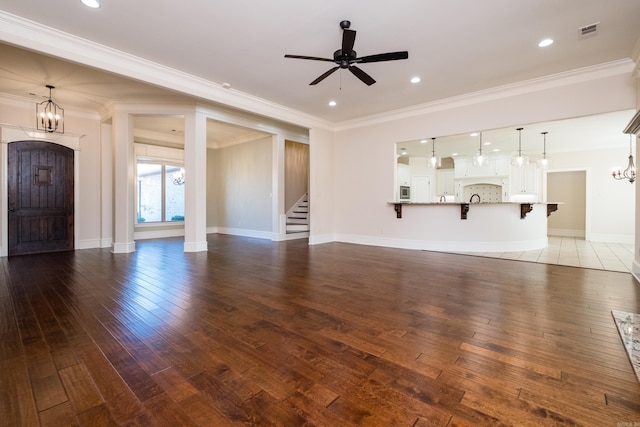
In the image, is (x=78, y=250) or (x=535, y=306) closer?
(x=535, y=306)

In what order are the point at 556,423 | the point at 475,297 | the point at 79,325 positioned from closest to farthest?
1. the point at 556,423
2. the point at 79,325
3. the point at 475,297

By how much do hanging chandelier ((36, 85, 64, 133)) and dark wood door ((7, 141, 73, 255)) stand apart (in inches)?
14.4

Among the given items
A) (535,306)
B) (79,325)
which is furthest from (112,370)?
(535,306)

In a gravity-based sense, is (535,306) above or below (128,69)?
below

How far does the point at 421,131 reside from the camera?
20.0 feet

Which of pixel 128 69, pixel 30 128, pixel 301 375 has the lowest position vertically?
pixel 301 375

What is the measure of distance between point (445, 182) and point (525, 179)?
2.55m

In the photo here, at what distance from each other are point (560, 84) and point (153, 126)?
28.5 ft

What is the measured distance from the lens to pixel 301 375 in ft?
5.44

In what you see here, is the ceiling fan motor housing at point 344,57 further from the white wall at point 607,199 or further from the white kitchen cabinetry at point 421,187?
the white wall at point 607,199

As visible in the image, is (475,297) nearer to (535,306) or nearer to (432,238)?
(535,306)

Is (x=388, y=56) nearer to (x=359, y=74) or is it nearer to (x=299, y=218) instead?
(x=359, y=74)

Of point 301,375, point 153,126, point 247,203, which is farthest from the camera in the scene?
point 247,203

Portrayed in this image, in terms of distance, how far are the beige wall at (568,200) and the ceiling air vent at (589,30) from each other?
792 centimetres
